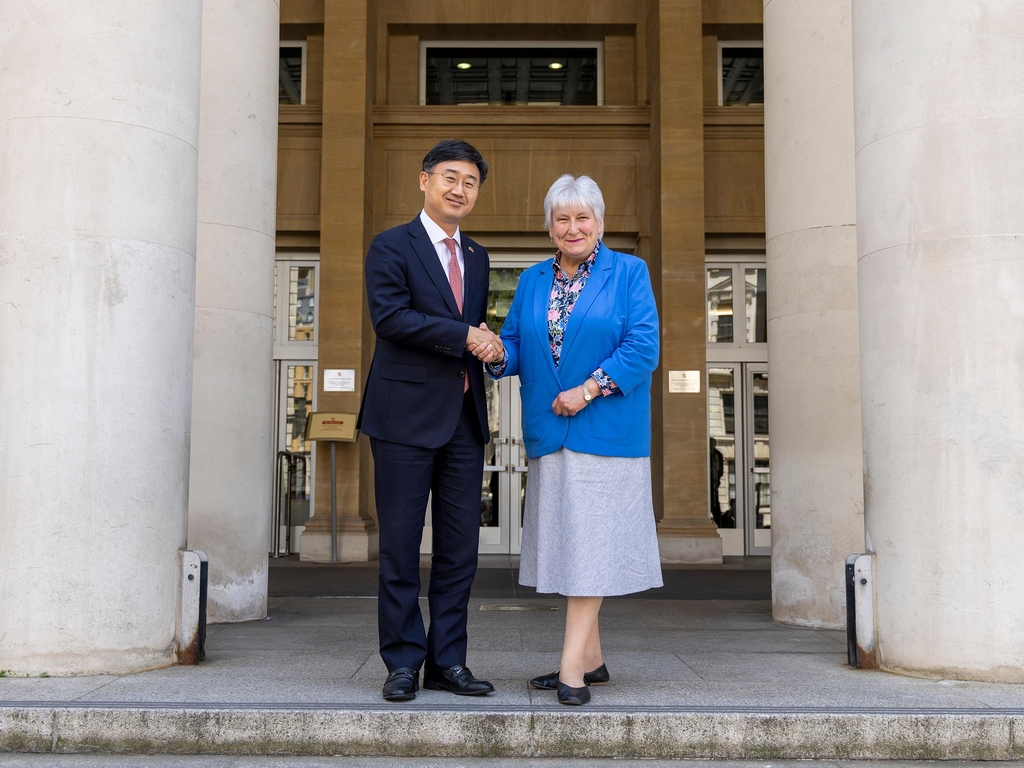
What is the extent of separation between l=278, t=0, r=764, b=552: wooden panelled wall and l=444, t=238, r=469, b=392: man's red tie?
323 inches

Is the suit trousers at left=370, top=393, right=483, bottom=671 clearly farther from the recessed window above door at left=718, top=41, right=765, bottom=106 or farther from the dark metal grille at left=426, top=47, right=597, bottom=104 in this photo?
the recessed window above door at left=718, top=41, right=765, bottom=106

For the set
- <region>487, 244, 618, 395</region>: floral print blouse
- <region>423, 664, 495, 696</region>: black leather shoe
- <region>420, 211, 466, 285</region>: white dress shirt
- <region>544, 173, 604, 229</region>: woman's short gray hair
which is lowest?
<region>423, 664, 495, 696</region>: black leather shoe

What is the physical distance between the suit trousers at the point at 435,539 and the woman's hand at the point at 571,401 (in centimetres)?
43

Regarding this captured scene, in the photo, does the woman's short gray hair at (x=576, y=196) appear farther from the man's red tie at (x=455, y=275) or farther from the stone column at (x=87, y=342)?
the stone column at (x=87, y=342)

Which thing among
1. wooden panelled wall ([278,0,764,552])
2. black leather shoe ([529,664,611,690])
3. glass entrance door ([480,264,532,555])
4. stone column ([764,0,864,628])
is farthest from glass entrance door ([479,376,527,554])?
black leather shoe ([529,664,611,690])

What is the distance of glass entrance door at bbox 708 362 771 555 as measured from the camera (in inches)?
524

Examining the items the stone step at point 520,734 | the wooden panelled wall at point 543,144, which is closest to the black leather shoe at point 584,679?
the stone step at point 520,734

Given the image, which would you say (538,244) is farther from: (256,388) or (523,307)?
(523,307)

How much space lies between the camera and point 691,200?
12352 mm

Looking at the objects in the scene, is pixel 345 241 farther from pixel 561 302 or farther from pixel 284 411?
pixel 561 302

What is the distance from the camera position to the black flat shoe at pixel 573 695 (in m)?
3.81

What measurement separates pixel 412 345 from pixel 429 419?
0.30m

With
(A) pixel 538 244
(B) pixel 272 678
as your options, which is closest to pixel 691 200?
(A) pixel 538 244

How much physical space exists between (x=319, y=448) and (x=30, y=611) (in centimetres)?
833
